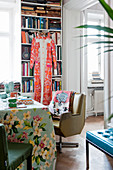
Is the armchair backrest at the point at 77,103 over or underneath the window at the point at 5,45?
underneath

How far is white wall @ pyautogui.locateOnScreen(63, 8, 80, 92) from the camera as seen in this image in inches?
187

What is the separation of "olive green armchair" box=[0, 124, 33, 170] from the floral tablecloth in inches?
6.4

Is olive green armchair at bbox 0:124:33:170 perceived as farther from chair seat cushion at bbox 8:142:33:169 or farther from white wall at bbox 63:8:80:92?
white wall at bbox 63:8:80:92

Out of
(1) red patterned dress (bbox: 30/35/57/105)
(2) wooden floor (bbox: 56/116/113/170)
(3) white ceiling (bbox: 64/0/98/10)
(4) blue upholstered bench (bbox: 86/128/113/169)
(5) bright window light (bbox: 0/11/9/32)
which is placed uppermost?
(3) white ceiling (bbox: 64/0/98/10)

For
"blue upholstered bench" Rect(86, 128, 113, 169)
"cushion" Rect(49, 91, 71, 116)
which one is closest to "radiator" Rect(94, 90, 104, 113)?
"cushion" Rect(49, 91, 71, 116)

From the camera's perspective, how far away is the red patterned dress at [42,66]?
4465 millimetres

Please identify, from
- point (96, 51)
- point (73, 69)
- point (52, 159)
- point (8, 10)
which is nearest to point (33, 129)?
point (52, 159)

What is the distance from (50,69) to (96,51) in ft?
5.97

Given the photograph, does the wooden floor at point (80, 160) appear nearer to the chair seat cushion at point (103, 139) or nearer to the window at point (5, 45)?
the chair seat cushion at point (103, 139)

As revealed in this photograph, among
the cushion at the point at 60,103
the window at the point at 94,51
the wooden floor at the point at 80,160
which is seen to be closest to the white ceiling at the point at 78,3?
the window at the point at 94,51

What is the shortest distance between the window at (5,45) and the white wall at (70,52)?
129cm

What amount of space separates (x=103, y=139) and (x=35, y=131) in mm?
703

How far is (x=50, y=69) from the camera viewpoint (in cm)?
455

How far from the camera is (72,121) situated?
9.41 ft
